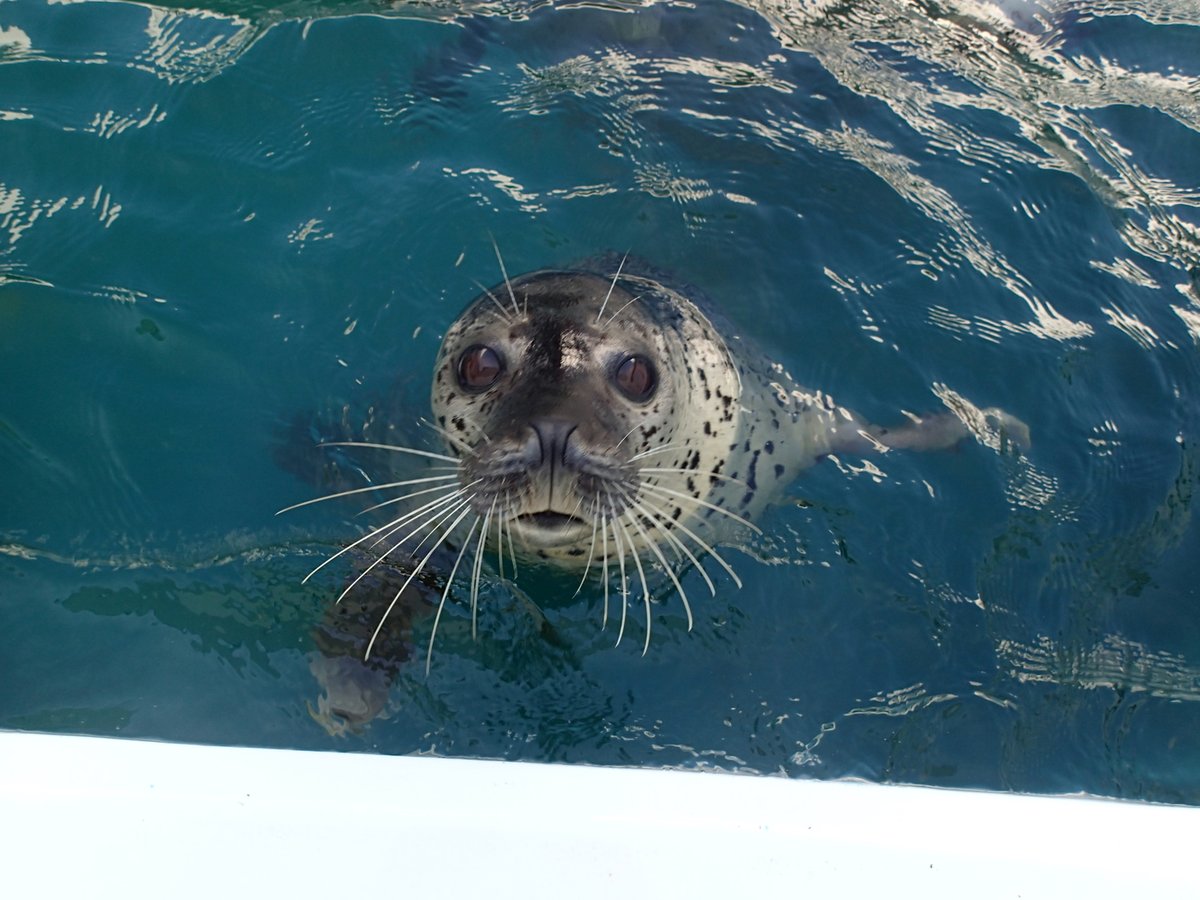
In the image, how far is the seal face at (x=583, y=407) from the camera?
2561 millimetres

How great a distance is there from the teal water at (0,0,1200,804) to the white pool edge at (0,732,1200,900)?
0.91 metres

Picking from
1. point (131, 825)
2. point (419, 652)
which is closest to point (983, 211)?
point (419, 652)

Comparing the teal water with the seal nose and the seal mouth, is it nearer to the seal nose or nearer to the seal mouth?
the seal mouth

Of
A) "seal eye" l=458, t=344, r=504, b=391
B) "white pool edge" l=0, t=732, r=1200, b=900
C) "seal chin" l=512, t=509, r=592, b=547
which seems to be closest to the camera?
"white pool edge" l=0, t=732, r=1200, b=900

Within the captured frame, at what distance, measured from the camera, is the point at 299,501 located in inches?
134

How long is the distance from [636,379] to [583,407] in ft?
1.00

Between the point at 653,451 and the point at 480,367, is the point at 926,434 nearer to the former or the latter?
the point at 653,451

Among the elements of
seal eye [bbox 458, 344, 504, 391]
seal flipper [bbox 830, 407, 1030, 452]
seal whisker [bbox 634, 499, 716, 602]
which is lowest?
A: seal whisker [bbox 634, 499, 716, 602]

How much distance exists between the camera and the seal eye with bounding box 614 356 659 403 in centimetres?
288

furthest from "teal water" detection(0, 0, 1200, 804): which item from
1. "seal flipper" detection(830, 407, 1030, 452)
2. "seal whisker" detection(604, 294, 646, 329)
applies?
"seal whisker" detection(604, 294, 646, 329)

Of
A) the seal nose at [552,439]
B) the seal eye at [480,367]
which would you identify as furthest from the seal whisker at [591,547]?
the seal eye at [480,367]

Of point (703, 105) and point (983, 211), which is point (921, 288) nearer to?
point (983, 211)

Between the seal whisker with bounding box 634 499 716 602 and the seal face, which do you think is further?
the seal whisker with bounding box 634 499 716 602

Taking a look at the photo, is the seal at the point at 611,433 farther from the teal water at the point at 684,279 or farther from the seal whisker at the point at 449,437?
the teal water at the point at 684,279
